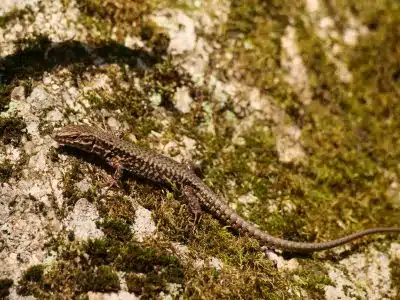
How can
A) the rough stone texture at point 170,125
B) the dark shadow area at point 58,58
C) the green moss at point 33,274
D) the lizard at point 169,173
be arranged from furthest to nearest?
the dark shadow area at point 58,58, the lizard at point 169,173, the rough stone texture at point 170,125, the green moss at point 33,274

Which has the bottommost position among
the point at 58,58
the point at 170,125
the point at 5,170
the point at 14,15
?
the point at 5,170

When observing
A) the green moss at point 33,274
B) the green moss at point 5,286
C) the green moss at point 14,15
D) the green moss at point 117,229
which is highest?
the green moss at point 14,15

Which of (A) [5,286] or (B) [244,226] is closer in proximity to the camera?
(A) [5,286]

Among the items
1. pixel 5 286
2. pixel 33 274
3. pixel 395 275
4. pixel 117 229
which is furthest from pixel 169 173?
pixel 395 275

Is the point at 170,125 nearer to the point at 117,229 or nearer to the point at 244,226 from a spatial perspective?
the point at 244,226

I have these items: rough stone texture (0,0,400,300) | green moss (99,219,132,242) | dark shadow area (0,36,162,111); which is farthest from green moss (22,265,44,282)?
dark shadow area (0,36,162,111)

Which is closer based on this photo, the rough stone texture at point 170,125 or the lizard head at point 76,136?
the rough stone texture at point 170,125

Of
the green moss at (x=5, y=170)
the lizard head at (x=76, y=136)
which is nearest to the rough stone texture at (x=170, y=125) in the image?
the green moss at (x=5, y=170)

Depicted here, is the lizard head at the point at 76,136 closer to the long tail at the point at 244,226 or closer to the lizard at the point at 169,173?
the lizard at the point at 169,173
